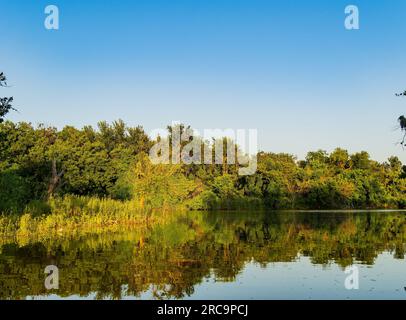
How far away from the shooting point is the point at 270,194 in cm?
7069

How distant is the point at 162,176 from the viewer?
4534cm

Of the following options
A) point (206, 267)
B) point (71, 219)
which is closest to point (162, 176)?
point (71, 219)

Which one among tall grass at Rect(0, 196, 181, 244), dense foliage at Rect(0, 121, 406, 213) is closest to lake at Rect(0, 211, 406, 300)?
tall grass at Rect(0, 196, 181, 244)

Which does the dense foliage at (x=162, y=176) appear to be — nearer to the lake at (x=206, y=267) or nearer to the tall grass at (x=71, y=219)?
the tall grass at (x=71, y=219)

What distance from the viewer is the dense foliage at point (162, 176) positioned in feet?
143

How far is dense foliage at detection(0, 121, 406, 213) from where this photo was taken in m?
43.6

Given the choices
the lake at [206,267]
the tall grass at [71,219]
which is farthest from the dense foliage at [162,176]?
the lake at [206,267]

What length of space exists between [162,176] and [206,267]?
94.8ft

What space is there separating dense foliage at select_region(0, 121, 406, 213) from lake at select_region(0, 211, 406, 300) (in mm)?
9581

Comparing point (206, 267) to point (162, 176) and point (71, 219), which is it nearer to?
point (71, 219)

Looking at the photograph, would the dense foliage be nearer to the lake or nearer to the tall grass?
the tall grass
